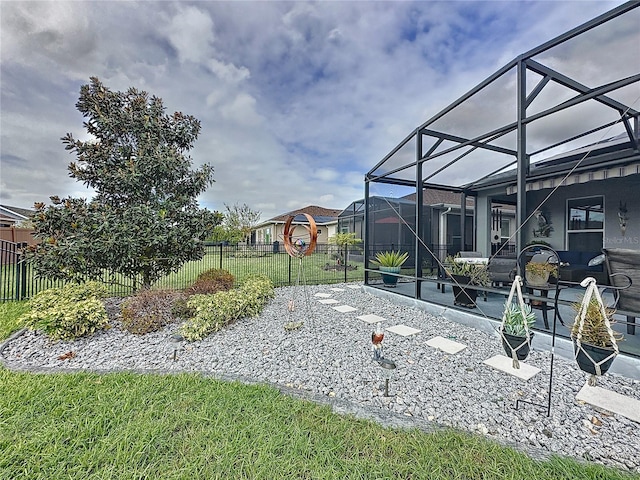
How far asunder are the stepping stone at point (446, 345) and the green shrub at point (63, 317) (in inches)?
171

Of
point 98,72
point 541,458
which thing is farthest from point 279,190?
point 541,458

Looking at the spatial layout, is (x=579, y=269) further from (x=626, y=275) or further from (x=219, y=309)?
(x=219, y=309)

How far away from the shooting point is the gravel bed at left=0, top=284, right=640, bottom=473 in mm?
1883

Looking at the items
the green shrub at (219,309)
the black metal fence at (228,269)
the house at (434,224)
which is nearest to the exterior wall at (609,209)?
the house at (434,224)

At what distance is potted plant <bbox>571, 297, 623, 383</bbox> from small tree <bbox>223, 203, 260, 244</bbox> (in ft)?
Answer: 67.6

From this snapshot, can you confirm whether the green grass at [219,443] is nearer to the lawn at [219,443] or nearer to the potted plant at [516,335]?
the lawn at [219,443]

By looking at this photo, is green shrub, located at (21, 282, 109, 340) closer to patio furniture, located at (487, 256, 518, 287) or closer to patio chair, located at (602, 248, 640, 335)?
patio chair, located at (602, 248, 640, 335)

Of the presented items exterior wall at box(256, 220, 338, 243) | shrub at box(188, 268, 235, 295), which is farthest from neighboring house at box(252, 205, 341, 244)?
shrub at box(188, 268, 235, 295)

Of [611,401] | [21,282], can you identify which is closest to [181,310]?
[21,282]

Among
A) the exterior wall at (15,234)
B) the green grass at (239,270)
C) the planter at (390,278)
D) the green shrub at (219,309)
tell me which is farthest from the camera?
the exterior wall at (15,234)

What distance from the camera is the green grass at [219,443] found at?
4.91 ft

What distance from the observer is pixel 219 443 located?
170 cm

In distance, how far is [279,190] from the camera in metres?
21.0

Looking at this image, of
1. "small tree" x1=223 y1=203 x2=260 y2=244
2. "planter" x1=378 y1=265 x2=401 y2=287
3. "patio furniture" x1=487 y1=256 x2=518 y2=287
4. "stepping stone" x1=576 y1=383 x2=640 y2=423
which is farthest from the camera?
"small tree" x1=223 y1=203 x2=260 y2=244
